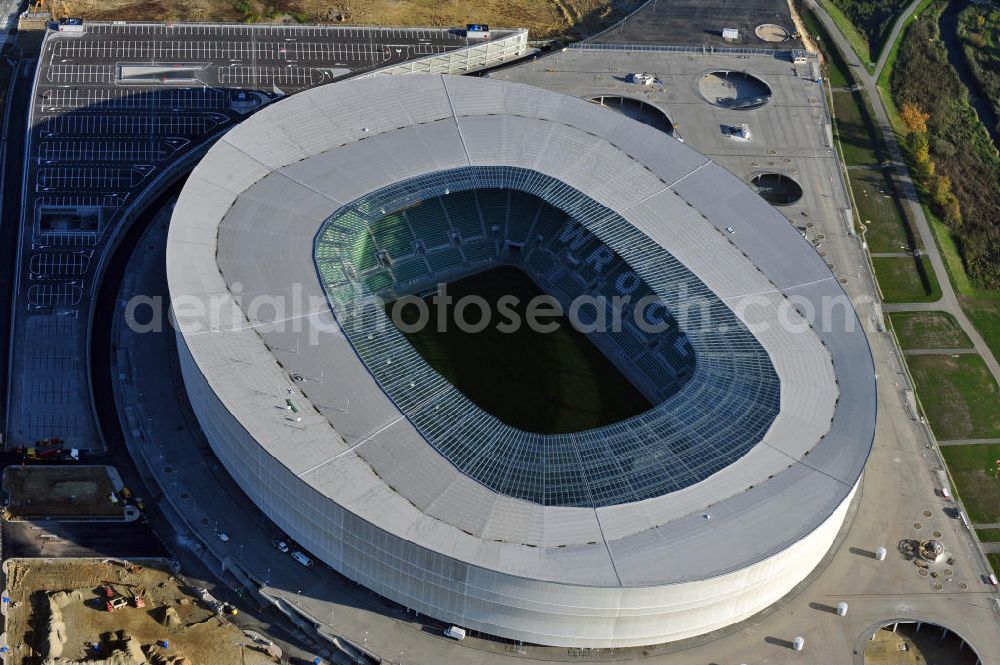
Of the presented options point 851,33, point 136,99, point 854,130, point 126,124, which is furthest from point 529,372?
point 851,33

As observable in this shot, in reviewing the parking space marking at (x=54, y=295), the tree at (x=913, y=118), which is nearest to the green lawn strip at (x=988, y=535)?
the tree at (x=913, y=118)

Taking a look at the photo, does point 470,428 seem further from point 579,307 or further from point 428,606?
point 579,307

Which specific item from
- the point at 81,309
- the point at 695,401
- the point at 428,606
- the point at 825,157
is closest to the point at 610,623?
the point at 428,606

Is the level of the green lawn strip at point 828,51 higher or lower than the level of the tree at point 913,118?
higher

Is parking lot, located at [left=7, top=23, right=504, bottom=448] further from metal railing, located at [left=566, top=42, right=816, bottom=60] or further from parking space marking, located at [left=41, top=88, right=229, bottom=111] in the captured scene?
metal railing, located at [left=566, top=42, right=816, bottom=60]

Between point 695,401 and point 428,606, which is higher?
point 695,401

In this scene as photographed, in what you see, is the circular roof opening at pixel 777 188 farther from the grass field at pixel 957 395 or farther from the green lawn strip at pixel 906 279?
the grass field at pixel 957 395
